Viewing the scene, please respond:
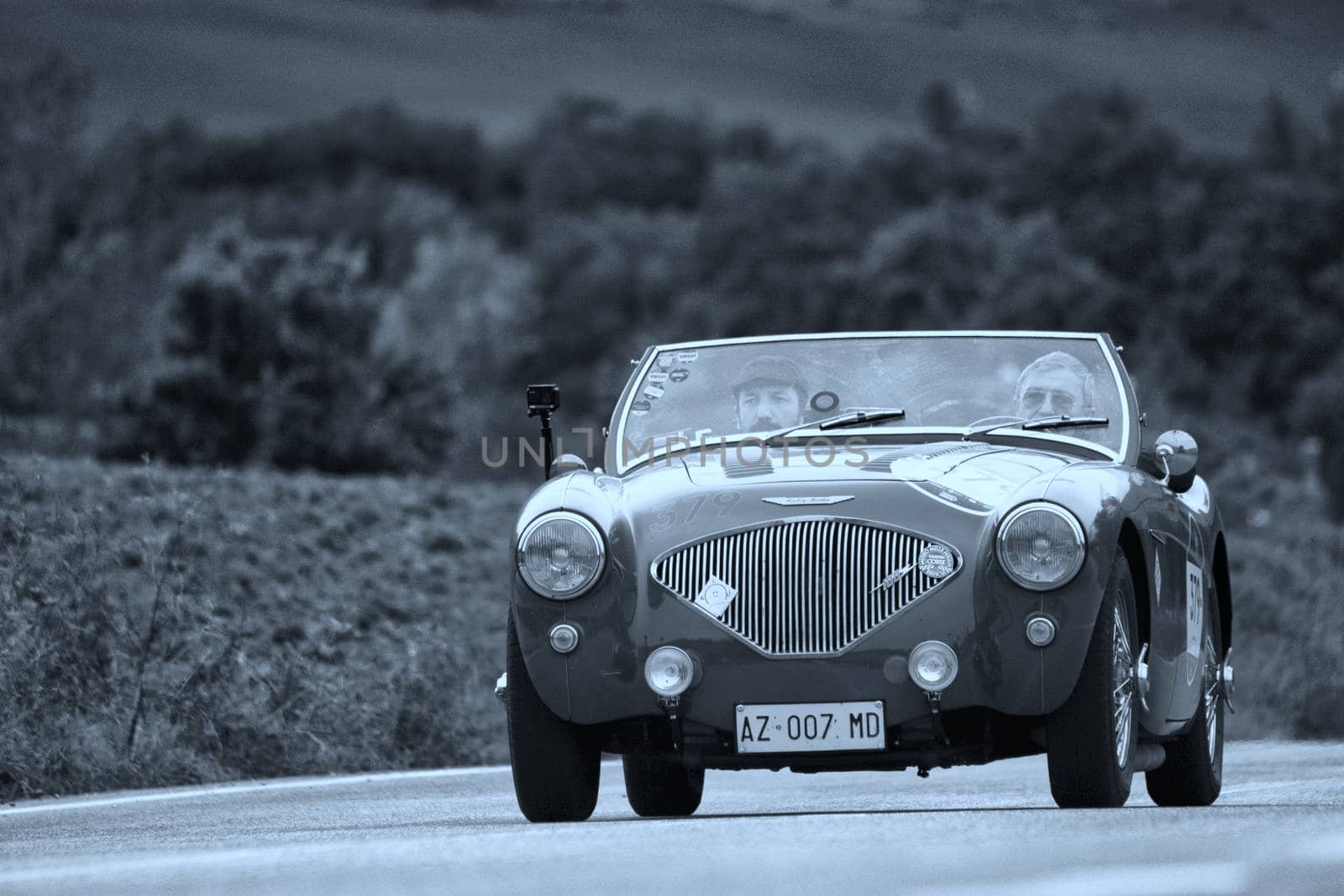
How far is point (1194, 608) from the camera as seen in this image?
315 inches

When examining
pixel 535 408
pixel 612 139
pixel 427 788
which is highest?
pixel 612 139

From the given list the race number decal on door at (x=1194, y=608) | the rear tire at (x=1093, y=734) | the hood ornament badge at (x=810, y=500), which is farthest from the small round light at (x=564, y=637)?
the race number decal on door at (x=1194, y=608)

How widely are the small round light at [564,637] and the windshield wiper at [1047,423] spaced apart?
1693 mm

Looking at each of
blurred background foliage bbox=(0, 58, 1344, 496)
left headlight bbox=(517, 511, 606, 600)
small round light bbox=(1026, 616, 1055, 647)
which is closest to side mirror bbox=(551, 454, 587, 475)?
left headlight bbox=(517, 511, 606, 600)

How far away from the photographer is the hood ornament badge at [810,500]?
6.87m

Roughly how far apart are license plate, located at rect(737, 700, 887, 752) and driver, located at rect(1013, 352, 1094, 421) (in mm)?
1837

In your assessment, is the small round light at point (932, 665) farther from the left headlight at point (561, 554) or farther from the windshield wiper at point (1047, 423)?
the windshield wiper at point (1047, 423)

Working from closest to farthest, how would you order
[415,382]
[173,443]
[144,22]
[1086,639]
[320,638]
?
[1086,639] < [320,638] < [173,443] < [415,382] < [144,22]

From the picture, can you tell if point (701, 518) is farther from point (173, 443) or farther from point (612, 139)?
point (612, 139)

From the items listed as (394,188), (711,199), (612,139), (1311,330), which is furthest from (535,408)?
(612,139)

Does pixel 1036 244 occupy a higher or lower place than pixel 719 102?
lower

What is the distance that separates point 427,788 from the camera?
10016 millimetres

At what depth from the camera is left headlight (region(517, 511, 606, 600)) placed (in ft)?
22.7

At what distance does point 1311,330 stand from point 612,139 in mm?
48692
